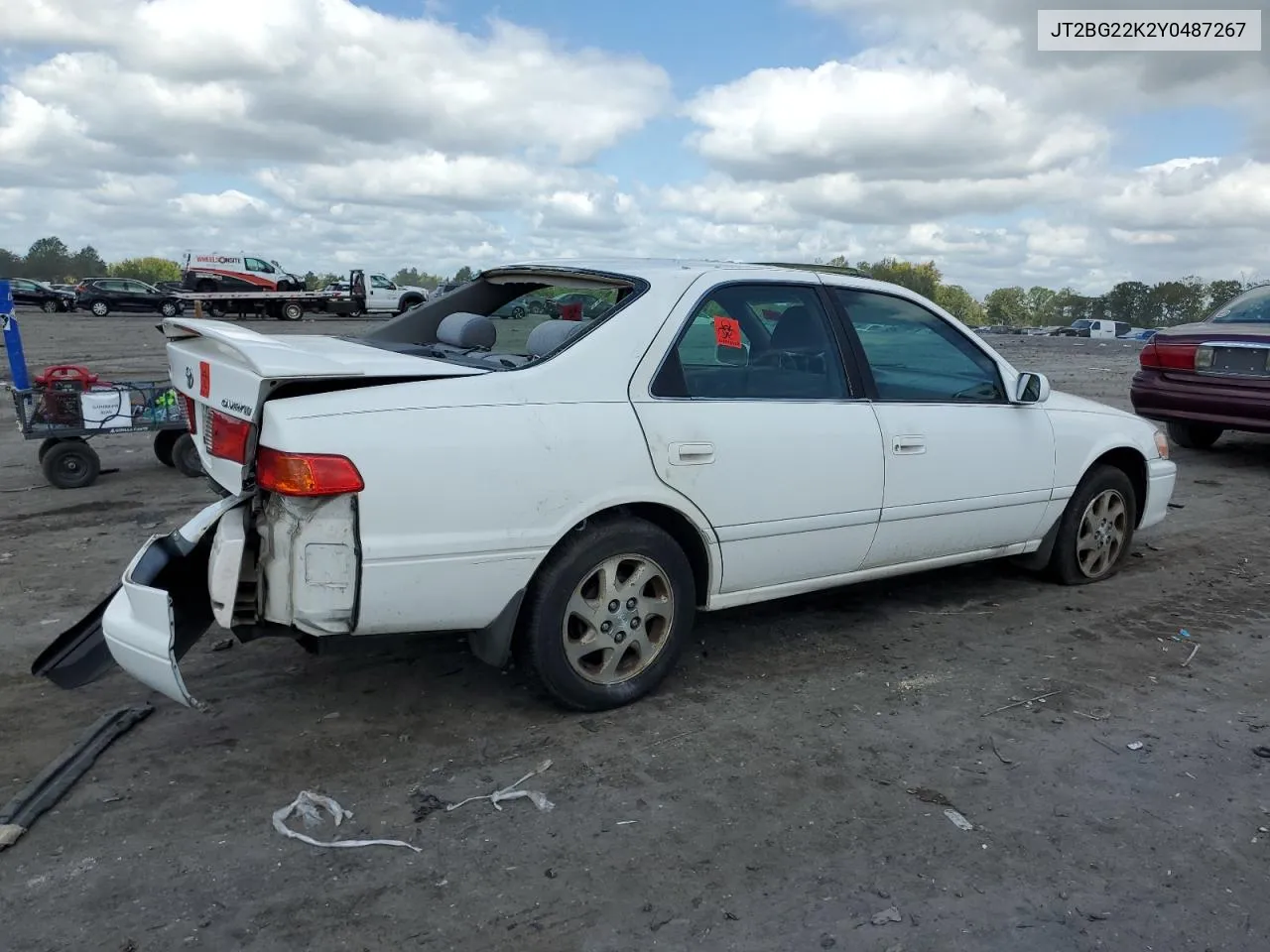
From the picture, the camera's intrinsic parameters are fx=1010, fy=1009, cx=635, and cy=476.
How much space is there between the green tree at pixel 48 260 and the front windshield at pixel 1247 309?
81.5 m

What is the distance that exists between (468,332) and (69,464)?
5075 millimetres

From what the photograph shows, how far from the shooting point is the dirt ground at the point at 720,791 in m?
2.55

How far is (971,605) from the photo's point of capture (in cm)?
507

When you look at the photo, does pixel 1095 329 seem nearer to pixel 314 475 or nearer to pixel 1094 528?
pixel 1094 528

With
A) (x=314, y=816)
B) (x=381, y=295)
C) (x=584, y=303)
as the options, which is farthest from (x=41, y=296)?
(x=314, y=816)

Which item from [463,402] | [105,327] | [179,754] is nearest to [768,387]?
[463,402]

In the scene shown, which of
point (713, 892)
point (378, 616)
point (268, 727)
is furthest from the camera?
point (268, 727)

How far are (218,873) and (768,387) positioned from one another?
2.56m

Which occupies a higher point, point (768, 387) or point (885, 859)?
point (768, 387)

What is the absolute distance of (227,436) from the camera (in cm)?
336

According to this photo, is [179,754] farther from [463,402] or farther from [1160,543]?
[1160,543]

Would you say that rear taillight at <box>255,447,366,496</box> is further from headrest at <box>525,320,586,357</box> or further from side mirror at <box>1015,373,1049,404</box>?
side mirror at <box>1015,373,1049,404</box>

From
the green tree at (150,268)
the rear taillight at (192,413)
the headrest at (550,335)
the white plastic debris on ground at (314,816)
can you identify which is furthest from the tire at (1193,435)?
the green tree at (150,268)

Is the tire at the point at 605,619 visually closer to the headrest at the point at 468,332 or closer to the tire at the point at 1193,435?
the headrest at the point at 468,332
